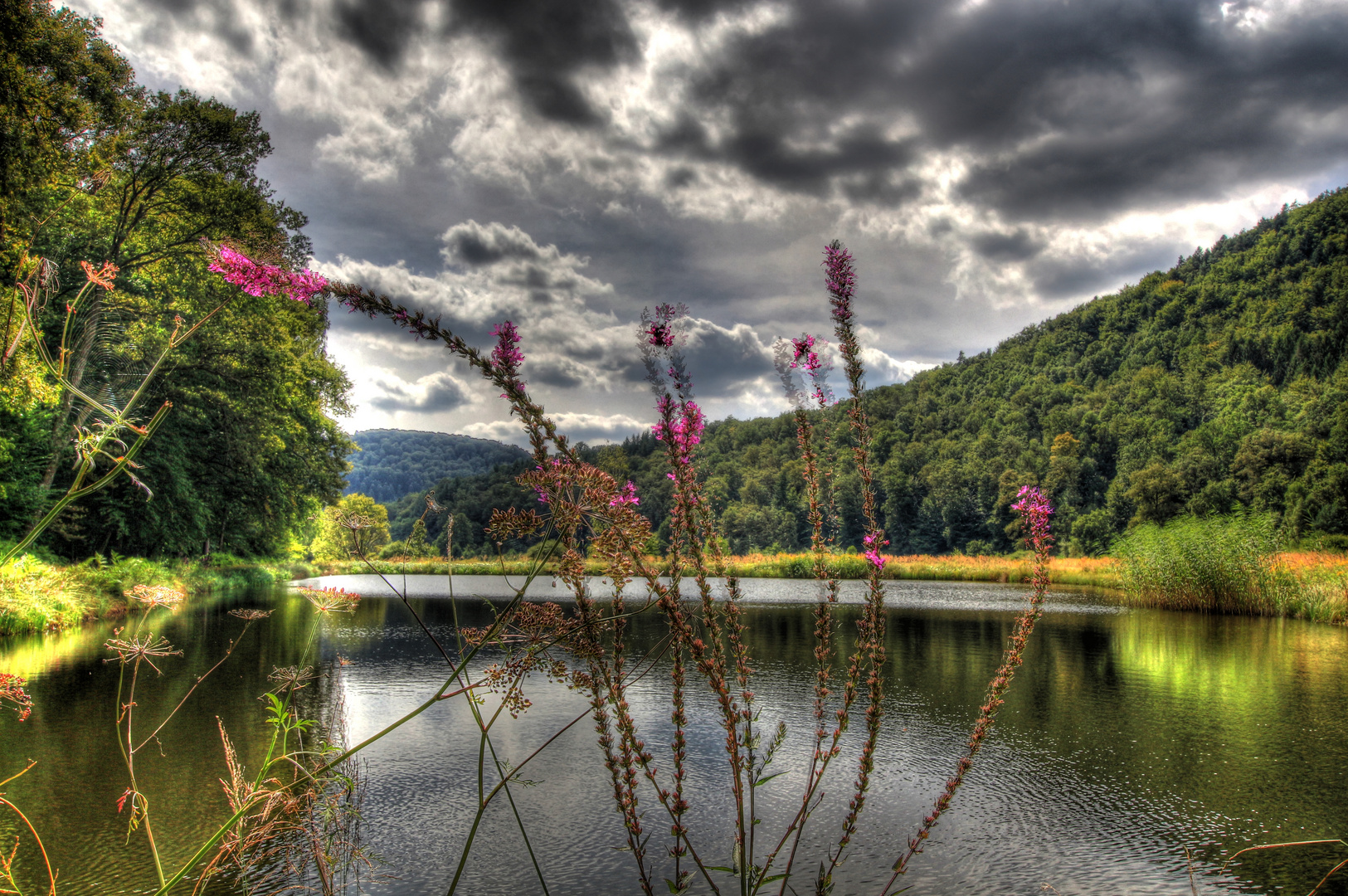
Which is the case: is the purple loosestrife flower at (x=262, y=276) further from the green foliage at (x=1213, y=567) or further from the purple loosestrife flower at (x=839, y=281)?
the green foliage at (x=1213, y=567)

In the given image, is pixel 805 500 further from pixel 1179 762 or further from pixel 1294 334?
pixel 1294 334

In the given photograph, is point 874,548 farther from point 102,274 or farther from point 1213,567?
point 1213,567

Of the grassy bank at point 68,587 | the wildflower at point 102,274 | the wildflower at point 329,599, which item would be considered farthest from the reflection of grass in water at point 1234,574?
the grassy bank at point 68,587

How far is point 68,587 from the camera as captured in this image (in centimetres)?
1469

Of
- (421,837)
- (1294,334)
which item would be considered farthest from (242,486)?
(1294,334)

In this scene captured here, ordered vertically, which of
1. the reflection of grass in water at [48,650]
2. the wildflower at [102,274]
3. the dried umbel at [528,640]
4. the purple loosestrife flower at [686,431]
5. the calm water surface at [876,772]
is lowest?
the calm water surface at [876,772]

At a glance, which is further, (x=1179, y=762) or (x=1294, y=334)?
(x=1294, y=334)

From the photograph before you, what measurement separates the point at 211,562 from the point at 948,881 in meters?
33.1

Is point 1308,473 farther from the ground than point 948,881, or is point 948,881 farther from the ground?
point 1308,473

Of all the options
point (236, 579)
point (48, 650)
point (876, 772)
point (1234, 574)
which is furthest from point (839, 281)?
point (236, 579)

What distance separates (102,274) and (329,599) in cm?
140

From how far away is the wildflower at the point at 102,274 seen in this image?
204 centimetres

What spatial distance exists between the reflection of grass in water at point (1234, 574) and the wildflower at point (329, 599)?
20933 millimetres

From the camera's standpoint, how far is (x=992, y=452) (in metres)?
72.9
